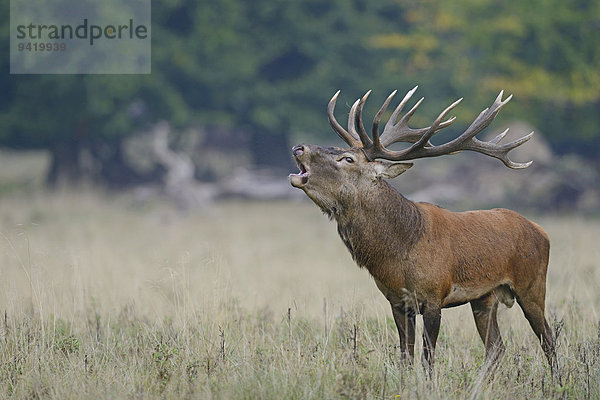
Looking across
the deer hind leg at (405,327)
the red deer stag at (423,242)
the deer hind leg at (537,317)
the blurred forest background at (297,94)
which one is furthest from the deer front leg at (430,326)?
the blurred forest background at (297,94)

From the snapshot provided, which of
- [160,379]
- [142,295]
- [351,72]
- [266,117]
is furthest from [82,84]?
[160,379]

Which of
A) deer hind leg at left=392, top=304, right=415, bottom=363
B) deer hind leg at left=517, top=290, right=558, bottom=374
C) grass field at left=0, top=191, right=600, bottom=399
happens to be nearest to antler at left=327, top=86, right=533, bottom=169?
deer hind leg at left=517, top=290, right=558, bottom=374

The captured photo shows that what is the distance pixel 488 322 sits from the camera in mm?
6102

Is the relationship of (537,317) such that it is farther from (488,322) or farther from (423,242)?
(423,242)

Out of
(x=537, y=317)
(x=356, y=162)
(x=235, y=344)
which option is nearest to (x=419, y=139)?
(x=356, y=162)

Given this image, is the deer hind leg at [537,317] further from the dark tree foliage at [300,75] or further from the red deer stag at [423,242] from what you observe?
the dark tree foliage at [300,75]

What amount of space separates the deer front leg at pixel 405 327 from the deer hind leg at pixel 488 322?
0.68 m

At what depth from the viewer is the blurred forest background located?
2177 cm

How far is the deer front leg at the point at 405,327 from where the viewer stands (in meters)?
5.58

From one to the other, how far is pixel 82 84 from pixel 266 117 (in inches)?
230

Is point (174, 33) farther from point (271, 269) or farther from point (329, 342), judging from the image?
point (329, 342)

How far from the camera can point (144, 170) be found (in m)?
27.6

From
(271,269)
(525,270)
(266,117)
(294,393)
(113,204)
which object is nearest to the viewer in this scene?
(294,393)

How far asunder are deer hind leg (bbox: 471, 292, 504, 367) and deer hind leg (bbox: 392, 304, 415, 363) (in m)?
0.68
